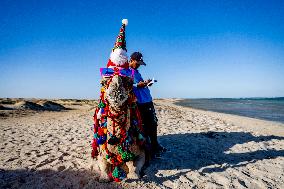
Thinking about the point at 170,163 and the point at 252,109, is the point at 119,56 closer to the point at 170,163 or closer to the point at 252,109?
the point at 170,163

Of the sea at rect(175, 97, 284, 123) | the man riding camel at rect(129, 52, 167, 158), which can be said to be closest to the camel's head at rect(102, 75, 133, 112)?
the man riding camel at rect(129, 52, 167, 158)

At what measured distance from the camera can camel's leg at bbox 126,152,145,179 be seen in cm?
455

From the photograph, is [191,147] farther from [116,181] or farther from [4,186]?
[4,186]

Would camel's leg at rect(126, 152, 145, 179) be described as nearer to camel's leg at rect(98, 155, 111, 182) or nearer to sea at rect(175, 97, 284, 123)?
camel's leg at rect(98, 155, 111, 182)

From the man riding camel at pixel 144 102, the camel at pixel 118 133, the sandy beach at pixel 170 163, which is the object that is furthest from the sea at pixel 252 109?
the camel at pixel 118 133

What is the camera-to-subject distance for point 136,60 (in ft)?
18.0

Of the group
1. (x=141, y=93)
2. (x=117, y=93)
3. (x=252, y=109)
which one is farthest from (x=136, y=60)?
(x=252, y=109)

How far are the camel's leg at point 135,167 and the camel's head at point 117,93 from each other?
104 centimetres

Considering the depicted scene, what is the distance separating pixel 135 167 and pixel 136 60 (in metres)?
2.22

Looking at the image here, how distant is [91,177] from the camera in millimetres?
4871

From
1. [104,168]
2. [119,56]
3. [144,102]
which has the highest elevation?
[119,56]

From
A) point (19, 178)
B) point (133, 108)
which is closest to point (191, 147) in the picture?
point (133, 108)

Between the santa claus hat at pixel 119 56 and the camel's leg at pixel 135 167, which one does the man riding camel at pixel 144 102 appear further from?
the camel's leg at pixel 135 167

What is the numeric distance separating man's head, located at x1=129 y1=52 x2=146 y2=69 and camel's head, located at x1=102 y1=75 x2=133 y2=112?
1.13 metres
